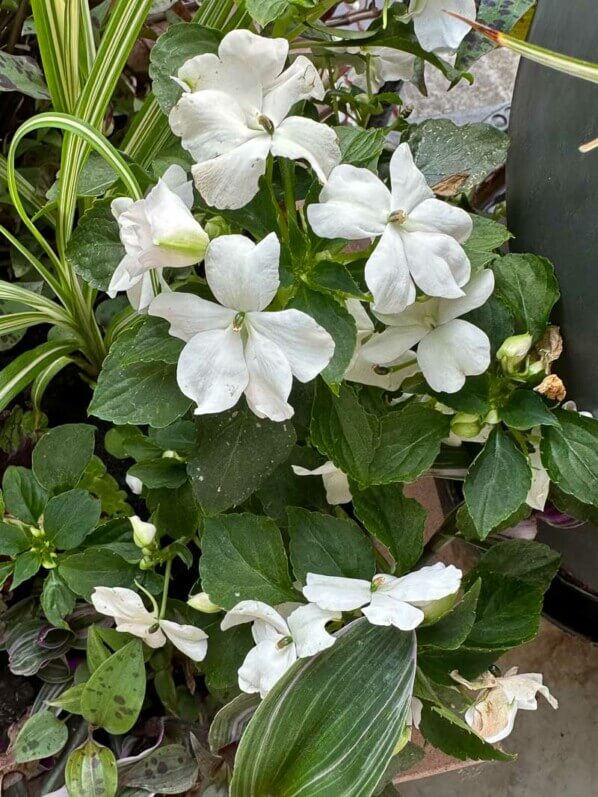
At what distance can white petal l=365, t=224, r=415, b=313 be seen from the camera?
435mm

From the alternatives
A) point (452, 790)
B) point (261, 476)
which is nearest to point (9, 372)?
point (261, 476)

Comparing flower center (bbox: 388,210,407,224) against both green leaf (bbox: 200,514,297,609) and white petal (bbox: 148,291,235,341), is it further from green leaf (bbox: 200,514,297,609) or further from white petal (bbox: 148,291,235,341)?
green leaf (bbox: 200,514,297,609)

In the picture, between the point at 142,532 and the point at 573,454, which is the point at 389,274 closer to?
the point at 573,454

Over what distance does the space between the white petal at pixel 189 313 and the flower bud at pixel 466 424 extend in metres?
0.20

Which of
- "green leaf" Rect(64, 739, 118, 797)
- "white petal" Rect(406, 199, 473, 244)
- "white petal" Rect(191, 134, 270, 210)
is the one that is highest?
"white petal" Rect(191, 134, 270, 210)

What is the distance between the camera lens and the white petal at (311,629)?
Result: 50cm

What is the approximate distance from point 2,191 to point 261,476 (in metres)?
0.54

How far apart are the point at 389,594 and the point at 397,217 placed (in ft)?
0.83

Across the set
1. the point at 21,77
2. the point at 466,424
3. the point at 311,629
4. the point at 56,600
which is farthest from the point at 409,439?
the point at 21,77

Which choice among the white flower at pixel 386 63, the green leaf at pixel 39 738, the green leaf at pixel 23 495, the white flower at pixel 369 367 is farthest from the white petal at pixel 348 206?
the green leaf at pixel 39 738

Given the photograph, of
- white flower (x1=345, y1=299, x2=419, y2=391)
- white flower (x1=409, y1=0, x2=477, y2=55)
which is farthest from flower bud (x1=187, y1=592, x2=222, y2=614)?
white flower (x1=409, y1=0, x2=477, y2=55)

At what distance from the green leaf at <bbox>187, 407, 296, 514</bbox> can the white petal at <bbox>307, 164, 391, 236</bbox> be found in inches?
6.4

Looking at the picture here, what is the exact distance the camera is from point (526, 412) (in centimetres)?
52

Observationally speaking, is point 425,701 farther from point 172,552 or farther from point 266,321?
point 266,321
